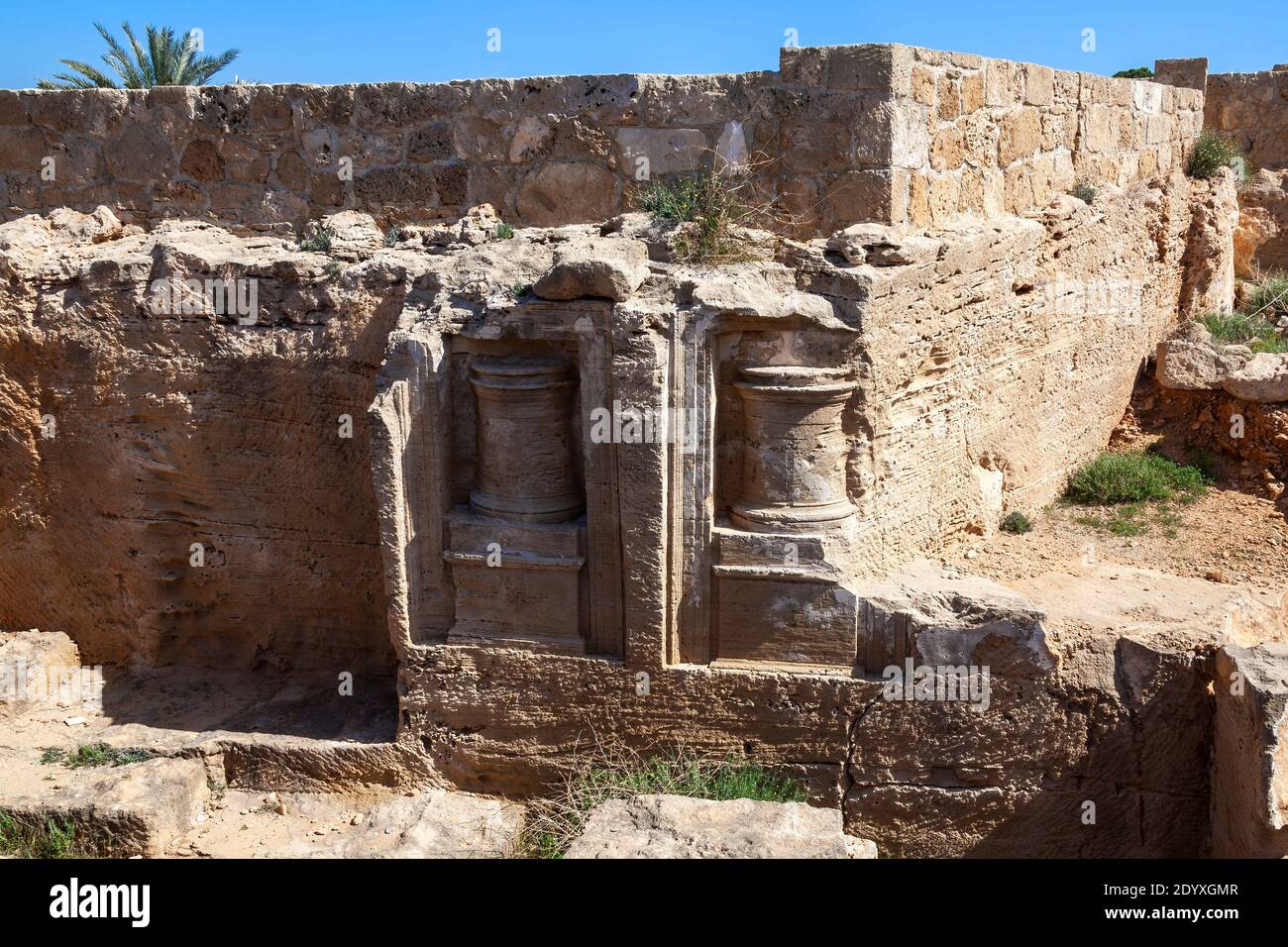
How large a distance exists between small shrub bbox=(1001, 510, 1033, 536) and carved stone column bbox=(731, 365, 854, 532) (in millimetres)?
1586

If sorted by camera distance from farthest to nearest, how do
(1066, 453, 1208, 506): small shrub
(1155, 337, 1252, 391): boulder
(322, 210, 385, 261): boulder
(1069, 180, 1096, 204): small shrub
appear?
1. (1155, 337, 1252, 391): boulder
2. (1069, 180, 1096, 204): small shrub
3. (1066, 453, 1208, 506): small shrub
4. (322, 210, 385, 261): boulder

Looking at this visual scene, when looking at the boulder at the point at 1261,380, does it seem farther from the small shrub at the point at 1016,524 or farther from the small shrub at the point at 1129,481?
the small shrub at the point at 1016,524

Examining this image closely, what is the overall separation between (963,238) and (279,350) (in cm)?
354

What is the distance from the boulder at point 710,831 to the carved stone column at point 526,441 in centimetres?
144

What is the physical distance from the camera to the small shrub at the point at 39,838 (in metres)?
5.61

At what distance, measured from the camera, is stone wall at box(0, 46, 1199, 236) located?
230 inches

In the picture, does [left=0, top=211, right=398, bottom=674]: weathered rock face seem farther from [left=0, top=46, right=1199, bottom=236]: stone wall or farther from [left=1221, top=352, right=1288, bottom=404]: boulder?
[left=1221, top=352, right=1288, bottom=404]: boulder

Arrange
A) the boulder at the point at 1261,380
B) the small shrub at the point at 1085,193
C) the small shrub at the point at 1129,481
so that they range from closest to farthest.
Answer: the small shrub at the point at 1129,481, the small shrub at the point at 1085,193, the boulder at the point at 1261,380

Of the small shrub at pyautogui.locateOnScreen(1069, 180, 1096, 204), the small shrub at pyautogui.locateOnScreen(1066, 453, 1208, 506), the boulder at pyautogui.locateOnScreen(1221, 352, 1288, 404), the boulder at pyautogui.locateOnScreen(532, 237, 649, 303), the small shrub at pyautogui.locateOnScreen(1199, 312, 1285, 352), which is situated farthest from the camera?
the small shrub at pyautogui.locateOnScreen(1199, 312, 1285, 352)

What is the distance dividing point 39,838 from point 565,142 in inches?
164

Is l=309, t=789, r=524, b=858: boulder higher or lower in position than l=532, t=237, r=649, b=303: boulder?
lower

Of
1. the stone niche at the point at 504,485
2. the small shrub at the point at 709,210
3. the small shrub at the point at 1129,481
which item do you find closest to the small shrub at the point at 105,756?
the stone niche at the point at 504,485

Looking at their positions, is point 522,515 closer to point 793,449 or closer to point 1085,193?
point 793,449

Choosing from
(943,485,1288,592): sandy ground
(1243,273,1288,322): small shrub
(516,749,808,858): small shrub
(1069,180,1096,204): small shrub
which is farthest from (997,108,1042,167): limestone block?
(516,749,808,858): small shrub
